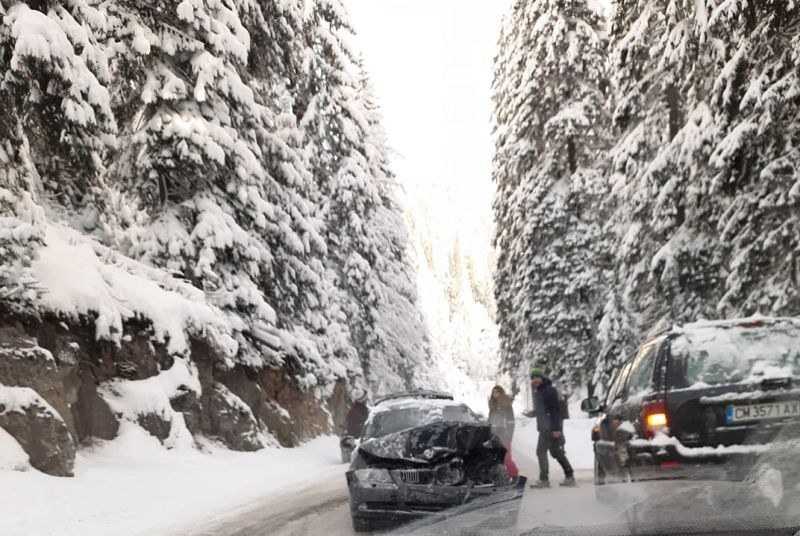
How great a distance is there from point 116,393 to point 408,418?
6.78m

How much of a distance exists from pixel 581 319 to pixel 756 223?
46.6ft

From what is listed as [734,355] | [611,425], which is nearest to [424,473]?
[611,425]

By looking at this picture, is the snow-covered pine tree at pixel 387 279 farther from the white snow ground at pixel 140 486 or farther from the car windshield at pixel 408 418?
the car windshield at pixel 408 418

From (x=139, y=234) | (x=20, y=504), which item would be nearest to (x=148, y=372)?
(x=139, y=234)

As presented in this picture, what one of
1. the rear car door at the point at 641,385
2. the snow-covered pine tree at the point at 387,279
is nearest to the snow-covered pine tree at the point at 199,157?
the rear car door at the point at 641,385

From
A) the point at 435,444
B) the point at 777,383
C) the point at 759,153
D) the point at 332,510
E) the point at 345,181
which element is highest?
the point at 345,181

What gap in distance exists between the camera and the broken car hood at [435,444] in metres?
7.86

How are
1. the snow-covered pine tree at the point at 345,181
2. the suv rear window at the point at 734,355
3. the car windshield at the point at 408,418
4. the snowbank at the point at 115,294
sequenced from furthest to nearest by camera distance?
the snow-covered pine tree at the point at 345,181, the snowbank at the point at 115,294, the car windshield at the point at 408,418, the suv rear window at the point at 734,355

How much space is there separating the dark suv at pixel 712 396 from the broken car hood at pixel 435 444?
1.79 metres

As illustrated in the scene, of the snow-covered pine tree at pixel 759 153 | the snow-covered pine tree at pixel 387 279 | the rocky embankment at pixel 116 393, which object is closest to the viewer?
the rocky embankment at pixel 116 393

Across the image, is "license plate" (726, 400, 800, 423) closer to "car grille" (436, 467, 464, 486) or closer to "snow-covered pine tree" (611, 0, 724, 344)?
"car grille" (436, 467, 464, 486)

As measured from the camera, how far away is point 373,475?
799 centimetres

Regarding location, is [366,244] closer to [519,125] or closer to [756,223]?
[519,125]

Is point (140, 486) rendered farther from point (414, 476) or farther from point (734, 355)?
point (734, 355)
